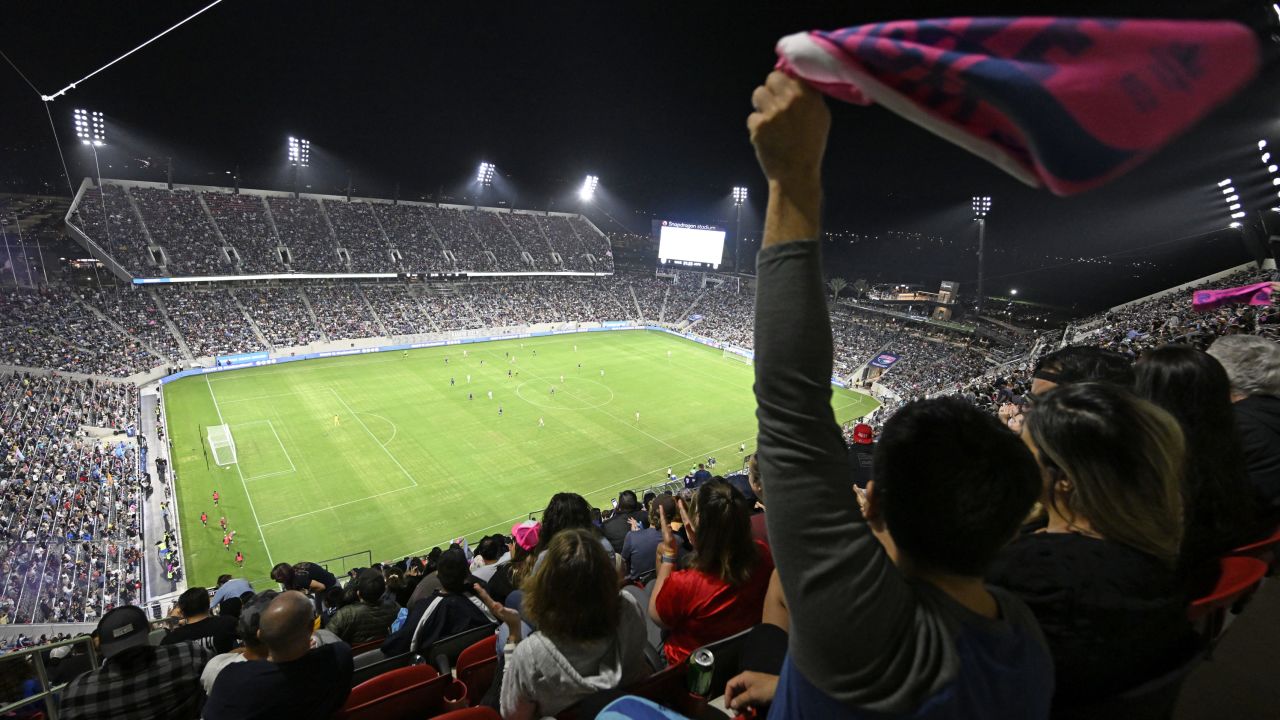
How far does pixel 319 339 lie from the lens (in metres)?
46.9

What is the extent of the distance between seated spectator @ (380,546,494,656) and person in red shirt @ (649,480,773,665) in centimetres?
235

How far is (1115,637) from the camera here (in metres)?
1.66

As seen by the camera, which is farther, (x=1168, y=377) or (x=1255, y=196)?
(x=1255, y=196)

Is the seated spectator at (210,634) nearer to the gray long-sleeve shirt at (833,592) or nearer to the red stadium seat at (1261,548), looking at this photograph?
the gray long-sleeve shirt at (833,592)

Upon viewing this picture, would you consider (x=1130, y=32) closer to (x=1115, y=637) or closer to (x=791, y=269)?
(x=791, y=269)

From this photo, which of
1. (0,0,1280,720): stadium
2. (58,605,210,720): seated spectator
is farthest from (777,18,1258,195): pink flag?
(58,605,210,720): seated spectator

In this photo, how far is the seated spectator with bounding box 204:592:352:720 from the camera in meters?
3.43

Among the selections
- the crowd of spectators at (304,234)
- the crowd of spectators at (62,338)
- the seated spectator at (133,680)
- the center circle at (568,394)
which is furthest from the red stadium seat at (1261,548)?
the crowd of spectators at (304,234)

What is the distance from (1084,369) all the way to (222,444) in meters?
34.2

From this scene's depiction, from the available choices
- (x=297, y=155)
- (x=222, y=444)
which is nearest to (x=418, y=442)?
(x=222, y=444)

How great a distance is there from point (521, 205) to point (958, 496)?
8703 centimetres

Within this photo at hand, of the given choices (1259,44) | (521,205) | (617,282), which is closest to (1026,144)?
(1259,44)

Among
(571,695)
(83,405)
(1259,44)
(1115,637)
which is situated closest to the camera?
(1259,44)

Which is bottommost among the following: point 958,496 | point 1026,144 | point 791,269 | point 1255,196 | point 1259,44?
point 958,496
